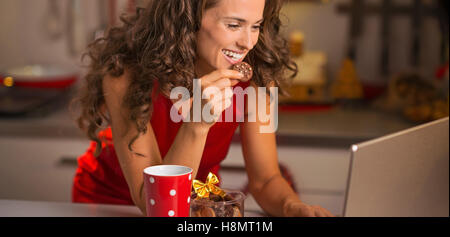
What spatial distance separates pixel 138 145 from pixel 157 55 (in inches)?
7.6

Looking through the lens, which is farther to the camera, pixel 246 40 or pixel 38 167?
pixel 38 167

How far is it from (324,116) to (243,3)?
122 cm

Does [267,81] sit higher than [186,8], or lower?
lower

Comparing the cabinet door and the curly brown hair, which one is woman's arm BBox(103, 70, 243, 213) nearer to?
the curly brown hair

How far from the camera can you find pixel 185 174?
0.85 meters

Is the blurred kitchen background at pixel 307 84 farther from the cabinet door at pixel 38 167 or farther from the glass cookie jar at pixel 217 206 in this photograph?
the glass cookie jar at pixel 217 206

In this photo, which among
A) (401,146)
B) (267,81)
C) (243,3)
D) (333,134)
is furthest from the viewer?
(333,134)

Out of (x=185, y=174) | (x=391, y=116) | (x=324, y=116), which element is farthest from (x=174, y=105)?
(x=391, y=116)

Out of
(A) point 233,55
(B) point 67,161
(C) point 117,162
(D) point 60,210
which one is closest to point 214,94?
(A) point 233,55

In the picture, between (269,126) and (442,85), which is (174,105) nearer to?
(269,126)

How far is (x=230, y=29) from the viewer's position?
1045 millimetres

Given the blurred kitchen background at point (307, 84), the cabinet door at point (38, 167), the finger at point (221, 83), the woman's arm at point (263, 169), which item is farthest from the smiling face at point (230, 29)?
the cabinet door at point (38, 167)

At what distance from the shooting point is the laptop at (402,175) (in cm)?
77

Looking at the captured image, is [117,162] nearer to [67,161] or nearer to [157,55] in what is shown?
[157,55]
